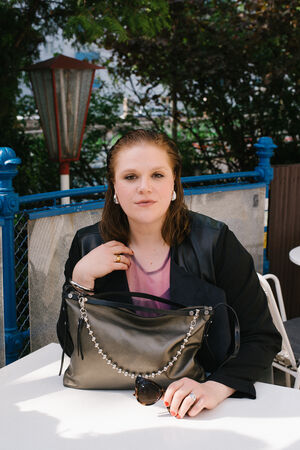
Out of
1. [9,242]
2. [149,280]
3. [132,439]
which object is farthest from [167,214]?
[9,242]

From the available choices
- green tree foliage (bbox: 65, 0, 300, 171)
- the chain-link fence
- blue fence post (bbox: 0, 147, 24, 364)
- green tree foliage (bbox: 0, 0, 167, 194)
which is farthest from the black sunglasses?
green tree foliage (bbox: 65, 0, 300, 171)

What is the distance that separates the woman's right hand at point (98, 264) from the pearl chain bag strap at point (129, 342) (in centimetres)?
21

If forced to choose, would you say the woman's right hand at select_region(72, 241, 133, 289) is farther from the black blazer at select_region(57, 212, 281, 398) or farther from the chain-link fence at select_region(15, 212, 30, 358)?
Result: the chain-link fence at select_region(15, 212, 30, 358)

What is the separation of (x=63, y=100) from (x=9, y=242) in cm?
230

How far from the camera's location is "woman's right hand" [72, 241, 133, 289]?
1902 millimetres

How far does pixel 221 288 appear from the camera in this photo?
1.92m

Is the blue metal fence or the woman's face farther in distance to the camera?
the blue metal fence

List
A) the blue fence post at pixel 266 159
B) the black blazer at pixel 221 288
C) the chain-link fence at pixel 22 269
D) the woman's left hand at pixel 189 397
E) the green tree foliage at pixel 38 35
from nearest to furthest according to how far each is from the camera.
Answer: the woman's left hand at pixel 189 397 < the black blazer at pixel 221 288 < the chain-link fence at pixel 22 269 < the blue fence post at pixel 266 159 < the green tree foliage at pixel 38 35

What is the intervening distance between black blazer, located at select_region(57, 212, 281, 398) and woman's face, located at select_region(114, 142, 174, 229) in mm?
193

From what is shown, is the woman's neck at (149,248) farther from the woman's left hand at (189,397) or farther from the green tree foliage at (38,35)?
the green tree foliage at (38,35)

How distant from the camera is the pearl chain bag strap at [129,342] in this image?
1.63 metres

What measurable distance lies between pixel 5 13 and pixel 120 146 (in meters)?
3.94

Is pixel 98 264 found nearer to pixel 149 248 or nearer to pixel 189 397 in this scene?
pixel 149 248

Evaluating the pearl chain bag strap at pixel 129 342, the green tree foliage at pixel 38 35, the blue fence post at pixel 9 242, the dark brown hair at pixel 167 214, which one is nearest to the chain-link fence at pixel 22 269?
the blue fence post at pixel 9 242
